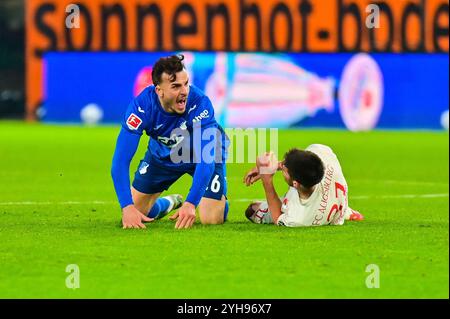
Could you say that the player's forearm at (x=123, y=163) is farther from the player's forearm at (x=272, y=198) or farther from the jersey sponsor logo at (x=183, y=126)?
the player's forearm at (x=272, y=198)

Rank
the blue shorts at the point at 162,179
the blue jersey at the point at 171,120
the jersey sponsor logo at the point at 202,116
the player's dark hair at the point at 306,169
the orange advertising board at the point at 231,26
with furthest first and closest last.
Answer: the orange advertising board at the point at 231,26
the blue shorts at the point at 162,179
the jersey sponsor logo at the point at 202,116
the blue jersey at the point at 171,120
the player's dark hair at the point at 306,169

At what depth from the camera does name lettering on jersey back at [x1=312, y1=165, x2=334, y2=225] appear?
9562 millimetres

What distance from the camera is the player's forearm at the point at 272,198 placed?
973cm

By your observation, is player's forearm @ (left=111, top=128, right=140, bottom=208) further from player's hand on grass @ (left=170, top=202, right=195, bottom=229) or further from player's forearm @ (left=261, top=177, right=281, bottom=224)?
player's forearm @ (left=261, top=177, right=281, bottom=224)

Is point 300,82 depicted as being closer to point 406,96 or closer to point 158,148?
point 406,96

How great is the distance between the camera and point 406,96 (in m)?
26.9

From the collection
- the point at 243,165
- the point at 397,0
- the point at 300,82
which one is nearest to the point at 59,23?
the point at 300,82

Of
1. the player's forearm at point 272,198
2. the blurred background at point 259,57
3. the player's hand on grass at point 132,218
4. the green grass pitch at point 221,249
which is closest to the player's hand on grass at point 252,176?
the player's forearm at point 272,198

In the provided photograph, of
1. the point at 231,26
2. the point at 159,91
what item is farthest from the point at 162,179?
the point at 231,26

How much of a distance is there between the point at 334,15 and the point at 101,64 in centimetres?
563

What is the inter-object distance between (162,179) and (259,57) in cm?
1675

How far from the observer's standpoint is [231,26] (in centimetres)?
2811

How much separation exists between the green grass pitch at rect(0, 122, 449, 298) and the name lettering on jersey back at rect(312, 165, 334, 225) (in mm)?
110

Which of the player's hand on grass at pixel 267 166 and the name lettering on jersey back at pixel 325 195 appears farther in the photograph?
the player's hand on grass at pixel 267 166
